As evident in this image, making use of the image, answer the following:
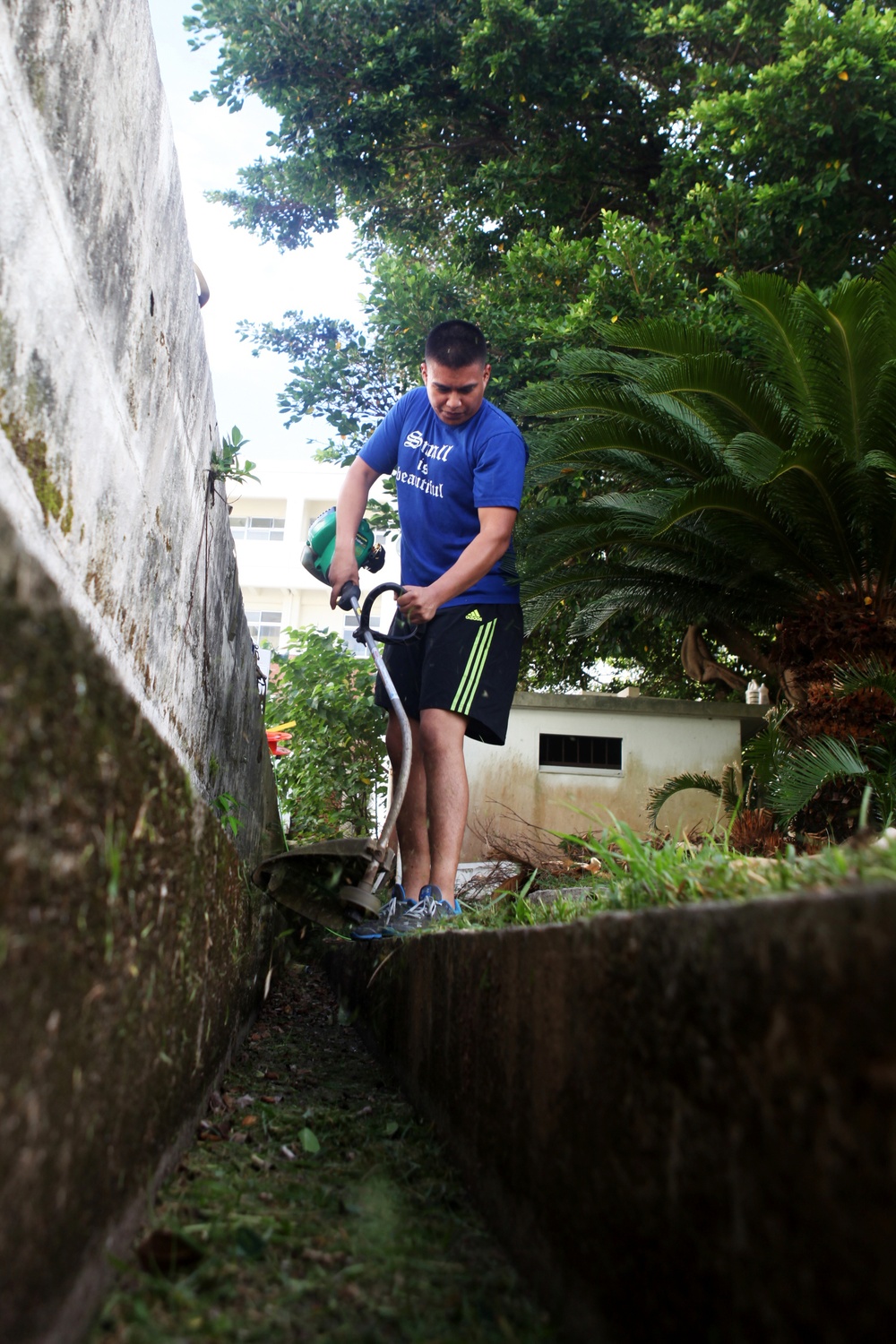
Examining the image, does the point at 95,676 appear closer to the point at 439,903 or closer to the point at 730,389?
the point at 439,903

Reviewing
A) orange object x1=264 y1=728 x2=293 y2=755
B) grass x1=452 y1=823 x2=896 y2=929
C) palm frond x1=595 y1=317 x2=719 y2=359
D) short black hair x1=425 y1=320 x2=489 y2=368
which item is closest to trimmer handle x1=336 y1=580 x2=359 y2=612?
short black hair x1=425 y1=320 x2=489 y2=368

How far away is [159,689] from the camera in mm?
2387

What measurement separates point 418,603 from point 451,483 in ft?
2.05

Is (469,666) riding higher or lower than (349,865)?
higher

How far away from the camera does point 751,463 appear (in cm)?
553

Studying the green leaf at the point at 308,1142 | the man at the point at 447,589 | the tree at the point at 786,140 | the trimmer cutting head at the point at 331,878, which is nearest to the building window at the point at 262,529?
the tree at the point at 786,140

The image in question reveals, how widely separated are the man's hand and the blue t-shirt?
0.18 meters

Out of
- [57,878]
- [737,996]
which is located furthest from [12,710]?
[737,996]

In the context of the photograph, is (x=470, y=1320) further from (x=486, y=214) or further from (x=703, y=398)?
(x=486, y=214)

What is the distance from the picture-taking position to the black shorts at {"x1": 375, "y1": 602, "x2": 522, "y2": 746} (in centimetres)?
345

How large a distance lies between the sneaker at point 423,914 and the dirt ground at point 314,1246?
0.82 metres

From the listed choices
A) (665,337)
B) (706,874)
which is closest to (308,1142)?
(706,874)

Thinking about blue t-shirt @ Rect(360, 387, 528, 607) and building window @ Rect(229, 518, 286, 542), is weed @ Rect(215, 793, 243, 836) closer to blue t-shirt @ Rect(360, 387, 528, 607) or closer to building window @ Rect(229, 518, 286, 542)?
blue t-shirt @ Rect(360, 387, 528, 607)

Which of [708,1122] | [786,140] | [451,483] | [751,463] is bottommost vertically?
[708,1122]
